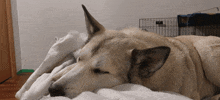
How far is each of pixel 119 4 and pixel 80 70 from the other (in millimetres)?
2910

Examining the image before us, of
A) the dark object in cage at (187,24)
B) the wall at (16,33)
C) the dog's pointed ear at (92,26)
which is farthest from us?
the wall at (16,33)

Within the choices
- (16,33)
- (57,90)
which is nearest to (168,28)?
(57,90)

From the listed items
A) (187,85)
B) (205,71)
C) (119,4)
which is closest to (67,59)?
(187,85)

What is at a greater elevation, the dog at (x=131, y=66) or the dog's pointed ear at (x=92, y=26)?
the dog's pointed ear at (x=92, y=26)

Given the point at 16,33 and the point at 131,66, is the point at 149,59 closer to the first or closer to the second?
the point at 131,66

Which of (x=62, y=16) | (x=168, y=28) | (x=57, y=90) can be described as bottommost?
(x=57, y=90)

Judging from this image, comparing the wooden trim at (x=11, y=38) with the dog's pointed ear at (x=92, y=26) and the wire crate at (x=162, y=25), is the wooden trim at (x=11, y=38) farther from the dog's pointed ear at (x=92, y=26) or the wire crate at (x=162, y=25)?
the dog's pointed ear at (x=92, y=26)

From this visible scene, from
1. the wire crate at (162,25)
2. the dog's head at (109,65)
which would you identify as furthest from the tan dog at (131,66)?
the wire crate at (162,25)

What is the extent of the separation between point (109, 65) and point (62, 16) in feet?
9.85

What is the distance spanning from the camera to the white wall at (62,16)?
3.39 metres

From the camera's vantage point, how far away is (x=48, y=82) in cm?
73

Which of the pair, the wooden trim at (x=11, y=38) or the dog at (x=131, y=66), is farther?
the wooden trim at (x=11, y=38)

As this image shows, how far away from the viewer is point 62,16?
3.46m

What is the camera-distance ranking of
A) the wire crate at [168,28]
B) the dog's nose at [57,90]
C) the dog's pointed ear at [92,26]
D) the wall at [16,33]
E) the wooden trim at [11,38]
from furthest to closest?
the wall at [16,33]
the wooden trim at [11,38]
the wire crate at [168,28]
the dog's pointed ear at [92,26]
the dog's nose at [57,90]
